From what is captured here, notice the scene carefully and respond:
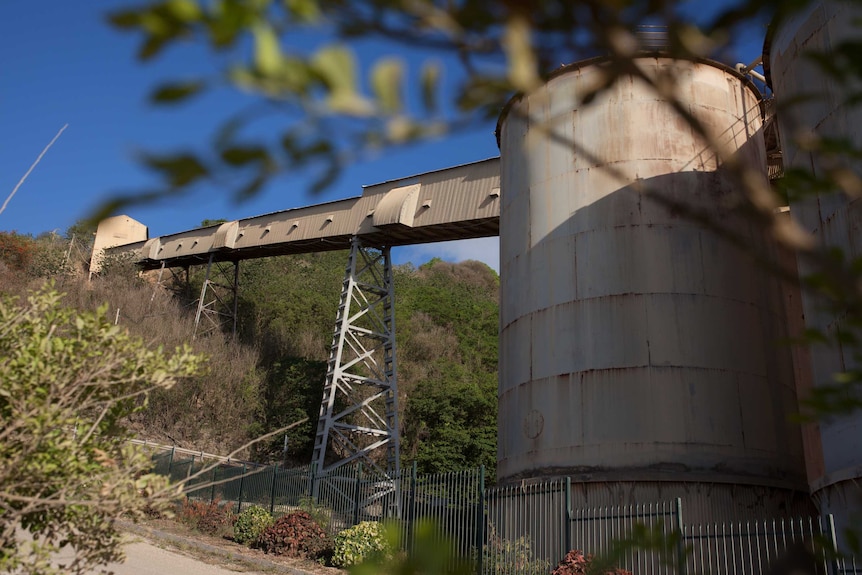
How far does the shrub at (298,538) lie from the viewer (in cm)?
1600

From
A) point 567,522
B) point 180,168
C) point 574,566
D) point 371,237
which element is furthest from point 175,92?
point 371,237

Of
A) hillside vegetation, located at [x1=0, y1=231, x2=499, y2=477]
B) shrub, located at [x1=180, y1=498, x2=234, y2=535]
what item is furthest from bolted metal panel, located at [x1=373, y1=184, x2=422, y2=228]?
shrub, located at [x1=180, y1=498, x2=234, y2=535]

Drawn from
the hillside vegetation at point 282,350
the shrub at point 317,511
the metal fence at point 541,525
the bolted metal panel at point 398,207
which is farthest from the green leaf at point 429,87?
the hillside vegetation at point 282,350

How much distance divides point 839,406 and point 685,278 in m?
13.1

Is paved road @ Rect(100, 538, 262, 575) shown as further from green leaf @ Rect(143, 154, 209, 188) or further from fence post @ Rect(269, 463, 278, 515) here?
green leaf @ Rect(143, 154, 209, 188)

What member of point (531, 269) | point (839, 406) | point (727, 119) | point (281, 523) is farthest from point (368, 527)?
point (839, 406)

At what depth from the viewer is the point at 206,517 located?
19250mm

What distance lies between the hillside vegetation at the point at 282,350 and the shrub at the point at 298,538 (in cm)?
913

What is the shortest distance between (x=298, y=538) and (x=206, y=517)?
4.28 metres

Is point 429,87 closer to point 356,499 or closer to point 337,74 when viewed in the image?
point 337,74

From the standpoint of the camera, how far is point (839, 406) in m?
1.67

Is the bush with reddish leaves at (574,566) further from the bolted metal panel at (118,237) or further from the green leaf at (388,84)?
the bolted metal panel at (118,237)

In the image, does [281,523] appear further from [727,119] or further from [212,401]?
[212,401]

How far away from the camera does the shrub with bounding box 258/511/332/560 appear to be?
16000 millimetres
